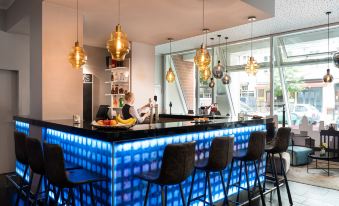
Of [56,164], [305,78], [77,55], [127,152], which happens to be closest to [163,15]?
[77,55]

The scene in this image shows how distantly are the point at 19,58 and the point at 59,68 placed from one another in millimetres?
2183

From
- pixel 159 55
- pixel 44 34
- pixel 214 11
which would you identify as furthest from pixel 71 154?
pixel 159 55

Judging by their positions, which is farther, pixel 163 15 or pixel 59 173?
pixel 163 15

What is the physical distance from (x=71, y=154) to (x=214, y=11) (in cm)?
319

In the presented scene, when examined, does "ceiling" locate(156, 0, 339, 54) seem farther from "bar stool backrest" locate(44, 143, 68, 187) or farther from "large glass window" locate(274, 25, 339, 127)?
"bar stool backrest" locate(44, 143, 68, 187)

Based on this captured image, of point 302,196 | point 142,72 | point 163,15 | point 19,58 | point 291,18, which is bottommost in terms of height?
point 302,196

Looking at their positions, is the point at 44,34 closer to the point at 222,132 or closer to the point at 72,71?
the point at 72,71

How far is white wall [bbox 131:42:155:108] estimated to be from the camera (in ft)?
23.0

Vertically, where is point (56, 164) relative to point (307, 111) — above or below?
below

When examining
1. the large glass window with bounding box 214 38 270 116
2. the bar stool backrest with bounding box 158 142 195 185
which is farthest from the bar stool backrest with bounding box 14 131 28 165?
the large glass window with bounding box 214 38 270 116

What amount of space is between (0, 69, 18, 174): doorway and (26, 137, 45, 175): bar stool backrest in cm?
→ 343

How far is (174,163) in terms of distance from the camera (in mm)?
2424

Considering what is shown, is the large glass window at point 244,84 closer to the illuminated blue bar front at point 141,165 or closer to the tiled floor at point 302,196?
the tiled floor at point 302,196

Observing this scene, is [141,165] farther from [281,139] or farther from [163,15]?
[163,15]
